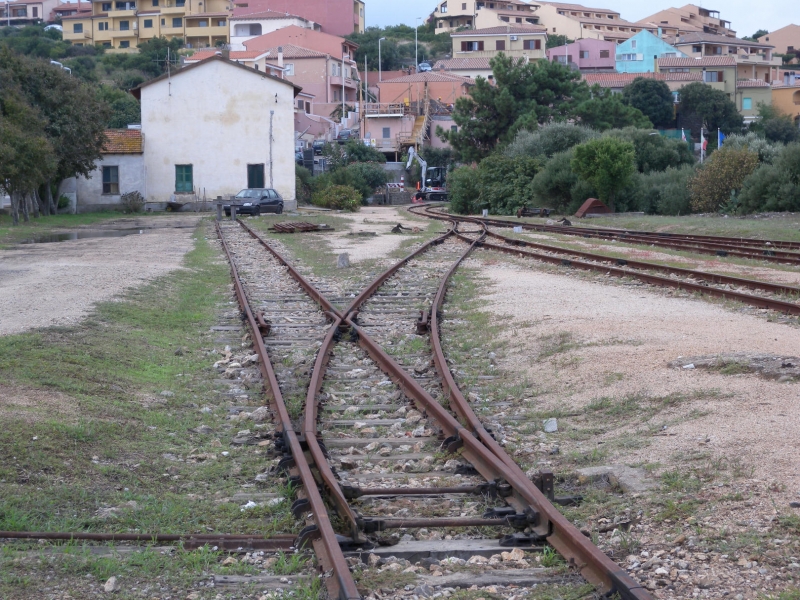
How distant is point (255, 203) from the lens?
45844mm

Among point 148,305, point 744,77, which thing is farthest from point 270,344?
point 744,77

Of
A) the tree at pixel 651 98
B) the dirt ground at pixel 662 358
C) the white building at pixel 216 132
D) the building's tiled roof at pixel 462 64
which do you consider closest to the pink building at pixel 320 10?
the building's tiled roof at pixel 462 64

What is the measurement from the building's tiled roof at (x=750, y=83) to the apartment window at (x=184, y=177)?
227 ft

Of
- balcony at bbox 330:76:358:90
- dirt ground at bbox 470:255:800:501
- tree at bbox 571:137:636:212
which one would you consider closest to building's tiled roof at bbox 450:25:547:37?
balcony at bbox 330:76:358:90

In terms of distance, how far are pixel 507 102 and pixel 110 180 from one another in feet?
90.2

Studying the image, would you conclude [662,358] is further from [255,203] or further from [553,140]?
[553,140]

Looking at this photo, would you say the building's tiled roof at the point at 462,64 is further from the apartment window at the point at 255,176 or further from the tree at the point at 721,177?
the tree at the point at 721,177

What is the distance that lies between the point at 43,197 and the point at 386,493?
140 ft

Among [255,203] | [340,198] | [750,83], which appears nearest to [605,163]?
[255,203]

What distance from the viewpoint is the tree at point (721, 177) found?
4050cm

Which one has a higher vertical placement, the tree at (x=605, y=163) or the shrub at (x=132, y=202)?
the tree at (x=605, y=163)

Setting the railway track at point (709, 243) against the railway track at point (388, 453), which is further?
the railway track at point (709, 243)

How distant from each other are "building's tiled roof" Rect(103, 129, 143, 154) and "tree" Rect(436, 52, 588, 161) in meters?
23.2

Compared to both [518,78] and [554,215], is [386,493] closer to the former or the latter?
[554,215]
